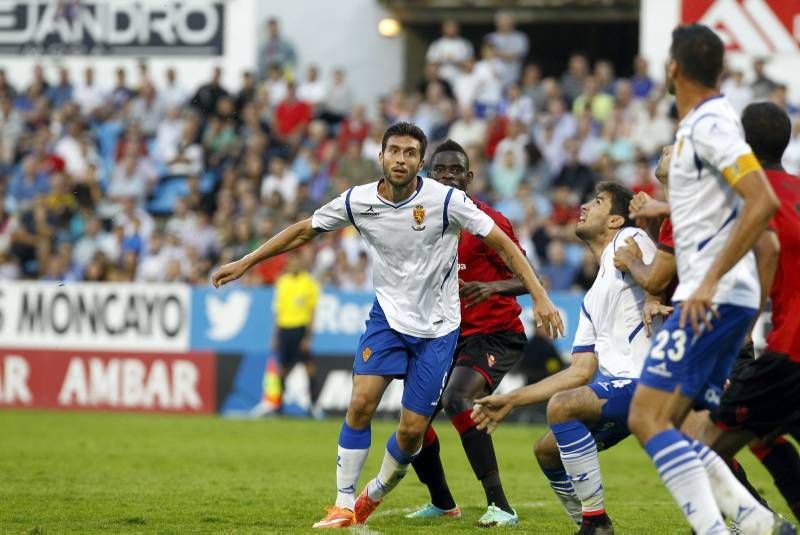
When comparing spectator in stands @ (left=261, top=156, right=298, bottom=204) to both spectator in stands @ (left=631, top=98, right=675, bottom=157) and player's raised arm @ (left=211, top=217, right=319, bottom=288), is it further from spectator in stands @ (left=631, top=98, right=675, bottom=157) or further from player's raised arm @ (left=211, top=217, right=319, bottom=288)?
player's raised arm @ (left=211, top=217, right=319, bottom=288)

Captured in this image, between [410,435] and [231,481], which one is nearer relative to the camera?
[410,435]

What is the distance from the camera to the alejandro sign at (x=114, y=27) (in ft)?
90.8

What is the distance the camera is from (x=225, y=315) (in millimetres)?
21516

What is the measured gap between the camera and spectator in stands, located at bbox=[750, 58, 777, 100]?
67.9 feet

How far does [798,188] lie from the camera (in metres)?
7.23

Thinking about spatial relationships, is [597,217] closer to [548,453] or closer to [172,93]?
[548,453]

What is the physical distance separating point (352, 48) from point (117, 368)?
9.71 m

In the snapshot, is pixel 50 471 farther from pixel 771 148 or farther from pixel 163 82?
pixel 163 82

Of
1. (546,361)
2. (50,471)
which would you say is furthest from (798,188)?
(546,361)

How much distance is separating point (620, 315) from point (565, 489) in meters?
1.20

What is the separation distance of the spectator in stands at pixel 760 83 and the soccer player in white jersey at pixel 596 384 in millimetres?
12745

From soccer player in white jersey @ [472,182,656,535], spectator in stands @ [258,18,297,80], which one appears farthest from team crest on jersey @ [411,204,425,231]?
spectator in stands @ [258,18,297,80]

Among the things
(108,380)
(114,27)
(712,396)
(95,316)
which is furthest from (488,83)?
(712,396)

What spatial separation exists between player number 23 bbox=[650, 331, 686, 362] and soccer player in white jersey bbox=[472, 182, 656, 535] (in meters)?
1.47
